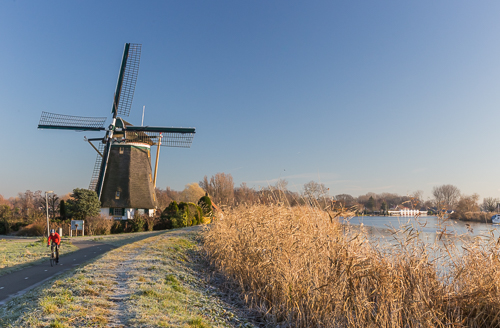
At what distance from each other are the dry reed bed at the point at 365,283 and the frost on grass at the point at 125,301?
2.77 feet

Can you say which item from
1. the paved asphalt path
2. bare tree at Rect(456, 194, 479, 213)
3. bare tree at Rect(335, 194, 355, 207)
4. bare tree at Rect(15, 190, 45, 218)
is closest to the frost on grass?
the paved asphalt path

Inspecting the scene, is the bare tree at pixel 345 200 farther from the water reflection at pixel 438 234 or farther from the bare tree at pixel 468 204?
the bare tree at pixel 468 204

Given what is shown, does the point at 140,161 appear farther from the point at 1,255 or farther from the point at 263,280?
the point at 263,280

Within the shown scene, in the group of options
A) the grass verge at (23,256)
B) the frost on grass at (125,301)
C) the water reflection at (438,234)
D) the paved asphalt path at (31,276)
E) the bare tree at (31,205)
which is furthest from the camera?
the bare tree at (31,205)

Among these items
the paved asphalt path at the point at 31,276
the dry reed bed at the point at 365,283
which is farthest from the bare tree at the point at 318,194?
the paved asphalt path at the point at 31,276

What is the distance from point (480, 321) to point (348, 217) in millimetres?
2084

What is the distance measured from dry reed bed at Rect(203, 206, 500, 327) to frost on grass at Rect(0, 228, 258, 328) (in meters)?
0.84

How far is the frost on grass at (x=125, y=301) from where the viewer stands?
3746 millimetres

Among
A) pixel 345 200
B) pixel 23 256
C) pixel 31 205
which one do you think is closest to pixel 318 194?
pixel 345 200

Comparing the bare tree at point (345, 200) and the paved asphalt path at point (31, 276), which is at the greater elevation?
the bare tree at point (345, 200)

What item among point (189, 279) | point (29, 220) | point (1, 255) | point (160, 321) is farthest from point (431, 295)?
point (29, 220)

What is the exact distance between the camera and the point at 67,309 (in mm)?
3955

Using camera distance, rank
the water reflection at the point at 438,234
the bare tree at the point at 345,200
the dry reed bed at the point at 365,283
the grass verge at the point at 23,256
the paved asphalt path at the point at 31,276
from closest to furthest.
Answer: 1. the dry reed bed at the point at 365,283
2. the water reflection at the point at 438,234
3. the bare tree at the point at 345,200
4. the paved asphalt path at the point at 31,276
5. the grass verge at the point at 23,256

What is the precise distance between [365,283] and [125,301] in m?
3.36
